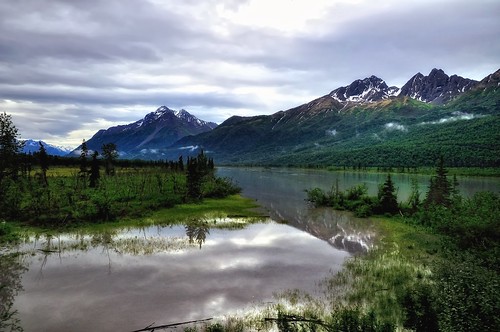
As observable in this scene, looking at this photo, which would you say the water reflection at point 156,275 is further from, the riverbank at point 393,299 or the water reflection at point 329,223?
the water reflection at point 329,223

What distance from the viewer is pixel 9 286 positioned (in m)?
25.3

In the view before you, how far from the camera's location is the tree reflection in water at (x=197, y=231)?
40.6 m

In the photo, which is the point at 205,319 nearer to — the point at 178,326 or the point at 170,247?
the point at 178,326

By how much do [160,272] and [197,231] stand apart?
16.2m

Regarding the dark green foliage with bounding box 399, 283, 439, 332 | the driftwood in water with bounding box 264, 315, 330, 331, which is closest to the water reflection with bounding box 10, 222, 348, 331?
the driftwood in water with bounding box 264, 315, 330, 331

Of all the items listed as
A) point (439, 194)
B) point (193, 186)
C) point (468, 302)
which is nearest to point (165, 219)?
point (193, 186)

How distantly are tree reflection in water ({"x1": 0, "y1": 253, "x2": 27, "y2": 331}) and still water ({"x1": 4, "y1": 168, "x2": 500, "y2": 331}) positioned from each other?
0.08 metres

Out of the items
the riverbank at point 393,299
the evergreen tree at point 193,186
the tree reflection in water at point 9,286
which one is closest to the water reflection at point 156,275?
the tree reflection in water at point 9,286

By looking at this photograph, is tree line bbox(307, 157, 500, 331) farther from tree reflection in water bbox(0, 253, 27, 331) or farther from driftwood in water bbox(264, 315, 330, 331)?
tree reflection in water bbox(0, 253, 27, 331)

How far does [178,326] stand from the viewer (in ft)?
64.5

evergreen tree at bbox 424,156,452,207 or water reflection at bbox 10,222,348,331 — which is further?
evergreen tree at bbox 424,156,452,207

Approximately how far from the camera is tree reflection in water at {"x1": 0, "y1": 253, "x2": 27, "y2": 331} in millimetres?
19722

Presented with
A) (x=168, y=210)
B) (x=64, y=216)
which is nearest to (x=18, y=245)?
(x=64, y=216)

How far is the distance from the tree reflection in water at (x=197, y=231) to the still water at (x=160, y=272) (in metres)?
0.12
